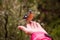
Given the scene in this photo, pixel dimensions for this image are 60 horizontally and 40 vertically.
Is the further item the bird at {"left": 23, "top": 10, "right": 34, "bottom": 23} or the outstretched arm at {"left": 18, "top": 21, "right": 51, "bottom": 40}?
the bird at {"left": 23, "top": 10, "right": 34, "bottom": 23}

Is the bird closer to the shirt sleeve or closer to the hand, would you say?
the hand

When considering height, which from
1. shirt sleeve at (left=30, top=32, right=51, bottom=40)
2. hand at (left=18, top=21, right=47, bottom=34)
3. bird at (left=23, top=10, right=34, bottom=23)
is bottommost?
shirt sleeve at (left=30, top=32, right=51, bottom=40)

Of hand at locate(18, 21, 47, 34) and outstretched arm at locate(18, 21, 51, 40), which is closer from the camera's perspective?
outstretched arm at locate(18, 21, 51, 40)

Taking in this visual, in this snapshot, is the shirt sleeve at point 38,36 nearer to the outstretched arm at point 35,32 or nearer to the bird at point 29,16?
the outstretched arm at point 35,32

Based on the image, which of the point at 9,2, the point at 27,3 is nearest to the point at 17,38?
the point at 9,2

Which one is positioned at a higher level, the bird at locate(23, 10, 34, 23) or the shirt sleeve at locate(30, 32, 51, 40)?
the bird at locate(23, 10, 34, 23)

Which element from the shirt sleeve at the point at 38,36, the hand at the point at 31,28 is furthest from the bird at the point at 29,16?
the shirt sleeve at the point at 38,36

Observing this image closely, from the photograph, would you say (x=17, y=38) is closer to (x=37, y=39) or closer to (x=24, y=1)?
(x=24, y=1)

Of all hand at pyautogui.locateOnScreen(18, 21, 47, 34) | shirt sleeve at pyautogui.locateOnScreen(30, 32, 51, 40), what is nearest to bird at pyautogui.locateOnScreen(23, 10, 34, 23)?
hand at pyautogui.locateOnScreen(18, 21, 47, 34)

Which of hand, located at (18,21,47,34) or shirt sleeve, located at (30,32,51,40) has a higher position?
hand, located at (18,21,47,34)

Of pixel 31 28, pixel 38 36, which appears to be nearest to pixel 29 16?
pixel 31 28

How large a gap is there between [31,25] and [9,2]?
127 centimetres

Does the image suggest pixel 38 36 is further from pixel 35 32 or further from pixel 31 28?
pixel 31 28

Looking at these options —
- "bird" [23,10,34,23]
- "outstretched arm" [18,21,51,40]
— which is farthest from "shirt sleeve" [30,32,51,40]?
"bird" [23,10,34,23]
